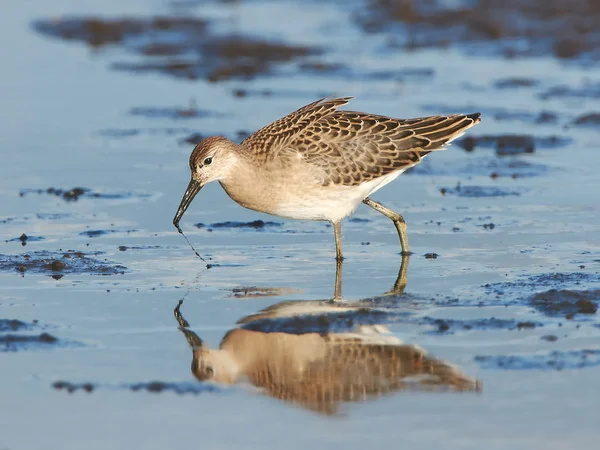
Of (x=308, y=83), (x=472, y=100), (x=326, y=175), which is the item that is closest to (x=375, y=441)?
(x=326, y=175)

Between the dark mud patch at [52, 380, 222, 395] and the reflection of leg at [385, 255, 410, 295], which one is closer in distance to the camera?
the dark mud patch at [52, 380, 222, 395]

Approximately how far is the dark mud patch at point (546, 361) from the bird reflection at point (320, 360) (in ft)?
0.91

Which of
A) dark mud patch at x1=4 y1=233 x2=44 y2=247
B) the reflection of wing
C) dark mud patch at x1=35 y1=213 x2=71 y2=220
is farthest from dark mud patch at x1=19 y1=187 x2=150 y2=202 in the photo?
the reflection of wing

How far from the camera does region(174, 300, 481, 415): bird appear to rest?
305 inches

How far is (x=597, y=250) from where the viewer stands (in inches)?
431

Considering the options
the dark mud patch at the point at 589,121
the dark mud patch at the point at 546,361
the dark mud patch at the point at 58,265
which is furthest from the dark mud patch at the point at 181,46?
the dark mud patch at the point at 546,361

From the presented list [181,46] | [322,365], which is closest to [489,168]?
[322,365]

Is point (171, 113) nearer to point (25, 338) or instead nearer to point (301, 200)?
point (301, 200)

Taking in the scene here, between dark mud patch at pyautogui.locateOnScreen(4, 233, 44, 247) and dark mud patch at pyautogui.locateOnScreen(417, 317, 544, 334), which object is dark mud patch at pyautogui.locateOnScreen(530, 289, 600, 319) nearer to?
dark mud patch at pyautogui.locateOnScreen(417, 317, 544, 334)

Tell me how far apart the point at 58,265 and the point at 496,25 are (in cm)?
1356


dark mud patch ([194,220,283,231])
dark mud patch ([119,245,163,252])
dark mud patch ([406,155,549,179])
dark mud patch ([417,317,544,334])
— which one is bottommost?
dark mud patch ([417,317,544,334])

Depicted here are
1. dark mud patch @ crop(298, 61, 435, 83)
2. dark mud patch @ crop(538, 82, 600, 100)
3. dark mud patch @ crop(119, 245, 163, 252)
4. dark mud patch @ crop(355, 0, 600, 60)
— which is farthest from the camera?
dark mud patch @ crop(355, 0, 600, 60)

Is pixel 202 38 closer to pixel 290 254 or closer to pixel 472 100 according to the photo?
pixel 472 100

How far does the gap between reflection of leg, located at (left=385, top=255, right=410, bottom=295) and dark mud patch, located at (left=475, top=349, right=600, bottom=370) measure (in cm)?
174
